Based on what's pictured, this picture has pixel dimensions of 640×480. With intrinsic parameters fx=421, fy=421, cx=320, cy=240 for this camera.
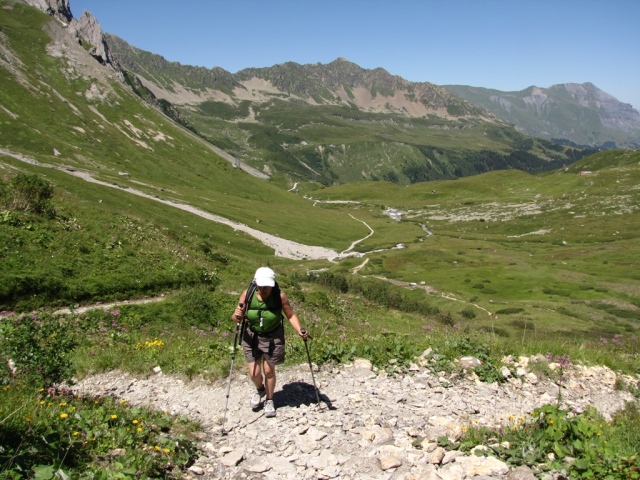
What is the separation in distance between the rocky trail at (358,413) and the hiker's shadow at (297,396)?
3 cm

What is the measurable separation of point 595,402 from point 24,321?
18.5 metres

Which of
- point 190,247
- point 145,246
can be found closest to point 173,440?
point 145,246

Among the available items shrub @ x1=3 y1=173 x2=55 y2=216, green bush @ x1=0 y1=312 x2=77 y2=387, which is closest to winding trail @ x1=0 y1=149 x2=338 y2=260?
shrub @ x1=3 y1=173 x2=55 y2=216

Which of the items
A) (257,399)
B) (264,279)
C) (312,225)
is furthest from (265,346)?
(312,225)

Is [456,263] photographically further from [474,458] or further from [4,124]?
[4,124]

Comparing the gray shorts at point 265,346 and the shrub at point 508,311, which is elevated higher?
the gray shorts at point 265,346

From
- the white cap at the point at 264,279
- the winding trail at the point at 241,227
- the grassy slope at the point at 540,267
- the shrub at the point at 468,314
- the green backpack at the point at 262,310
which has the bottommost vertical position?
the grassy slope at the point at 540,267

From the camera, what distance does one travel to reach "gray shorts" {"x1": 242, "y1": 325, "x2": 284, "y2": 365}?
11195 millimetres

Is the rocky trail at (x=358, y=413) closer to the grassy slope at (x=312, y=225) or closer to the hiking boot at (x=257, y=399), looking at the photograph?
the hiking boot at (x=257, y=399)

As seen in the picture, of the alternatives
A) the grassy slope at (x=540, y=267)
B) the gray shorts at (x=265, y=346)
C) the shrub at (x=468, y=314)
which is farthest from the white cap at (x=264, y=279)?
the shrub at (x=468, y=314)

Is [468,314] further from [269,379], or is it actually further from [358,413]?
[269,379]

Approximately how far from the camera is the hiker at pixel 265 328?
35.4 feet

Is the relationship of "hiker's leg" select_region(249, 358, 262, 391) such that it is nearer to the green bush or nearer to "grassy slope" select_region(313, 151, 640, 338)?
the green bush

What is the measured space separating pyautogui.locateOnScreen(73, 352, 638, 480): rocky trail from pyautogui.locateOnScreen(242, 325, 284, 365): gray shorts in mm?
1327
